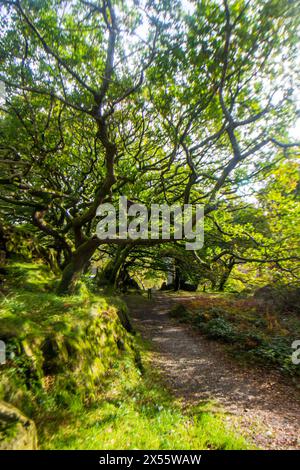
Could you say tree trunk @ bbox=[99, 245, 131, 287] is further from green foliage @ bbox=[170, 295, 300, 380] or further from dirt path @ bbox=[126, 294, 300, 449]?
dirt path @ bbox=[126, 294, 300, 449]

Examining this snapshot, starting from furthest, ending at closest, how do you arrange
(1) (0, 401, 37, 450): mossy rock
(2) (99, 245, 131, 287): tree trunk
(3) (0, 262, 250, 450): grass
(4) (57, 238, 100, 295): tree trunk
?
(2) (99, 245, 131, 287): tree trunk
(4) (57, 238, 100, 295): tree trunk
(3) (0, 262, 250, 450): grass
(1) (0, 401, 37, 450): mossy rock

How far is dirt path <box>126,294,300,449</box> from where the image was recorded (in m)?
4.61

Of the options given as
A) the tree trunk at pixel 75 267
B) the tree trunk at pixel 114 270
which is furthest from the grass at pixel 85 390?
the tree trunk at pixel 114 270

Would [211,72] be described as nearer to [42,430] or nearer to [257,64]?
[257,64]

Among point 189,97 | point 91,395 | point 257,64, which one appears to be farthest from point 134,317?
point 257,64

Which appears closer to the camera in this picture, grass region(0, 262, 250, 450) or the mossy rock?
the mossy rock

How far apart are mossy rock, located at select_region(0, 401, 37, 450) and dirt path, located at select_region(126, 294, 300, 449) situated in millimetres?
4118

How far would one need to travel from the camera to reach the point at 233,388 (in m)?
6.12

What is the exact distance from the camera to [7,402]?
2.98 meters

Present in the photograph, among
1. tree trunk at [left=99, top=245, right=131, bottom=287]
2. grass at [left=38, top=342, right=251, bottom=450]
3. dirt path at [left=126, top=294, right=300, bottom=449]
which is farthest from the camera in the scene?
tree trunk at [left=99, top=245, right=131, bottom=287]

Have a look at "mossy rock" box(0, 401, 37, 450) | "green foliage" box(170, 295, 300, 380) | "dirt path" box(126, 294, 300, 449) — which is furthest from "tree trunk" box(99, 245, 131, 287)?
"mossy rock" box(0, 401, 37, 450)

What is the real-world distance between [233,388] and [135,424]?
11.9 feet
